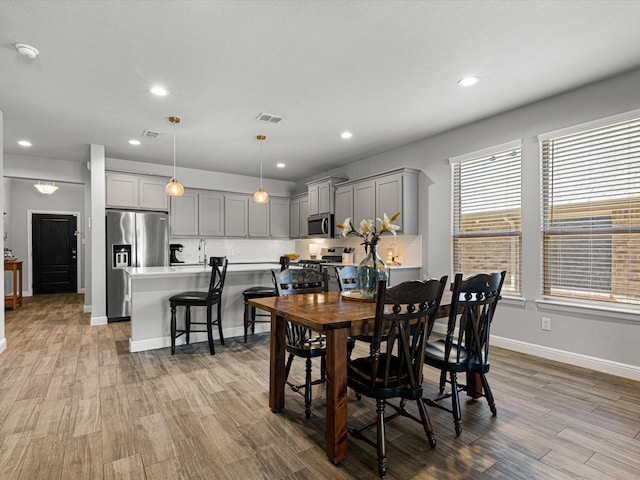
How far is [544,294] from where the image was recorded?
3.60 metres

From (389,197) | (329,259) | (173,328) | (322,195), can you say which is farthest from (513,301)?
(173,328)

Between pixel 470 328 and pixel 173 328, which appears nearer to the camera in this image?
pixel 470 328

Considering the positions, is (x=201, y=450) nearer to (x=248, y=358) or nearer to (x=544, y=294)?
(x=248, y=358)

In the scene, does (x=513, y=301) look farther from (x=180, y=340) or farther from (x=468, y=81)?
(x=180, y=340)

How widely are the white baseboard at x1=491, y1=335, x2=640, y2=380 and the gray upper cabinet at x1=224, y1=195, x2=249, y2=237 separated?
193 inches

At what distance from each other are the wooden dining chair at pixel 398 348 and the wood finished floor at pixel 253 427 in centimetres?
38

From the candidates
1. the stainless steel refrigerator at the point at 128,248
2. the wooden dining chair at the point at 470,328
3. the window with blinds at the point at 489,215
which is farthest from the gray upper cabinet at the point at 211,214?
the wooden dining chair at the point at 470,328

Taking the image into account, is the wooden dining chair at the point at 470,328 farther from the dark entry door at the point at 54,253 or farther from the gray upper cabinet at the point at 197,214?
the dark entry door at the point at 54,253

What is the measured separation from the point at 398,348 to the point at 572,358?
261cm

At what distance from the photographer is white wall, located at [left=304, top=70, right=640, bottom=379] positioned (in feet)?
10.1

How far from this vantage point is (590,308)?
323 cm

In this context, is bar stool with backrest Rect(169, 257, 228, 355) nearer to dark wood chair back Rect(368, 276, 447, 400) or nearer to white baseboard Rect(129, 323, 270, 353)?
white baseboard Rect(129, 323, 270, 353)

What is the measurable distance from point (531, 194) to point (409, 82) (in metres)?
1.78

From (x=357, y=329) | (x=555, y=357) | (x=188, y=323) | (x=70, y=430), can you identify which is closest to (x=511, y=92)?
(x=555, y=357)
